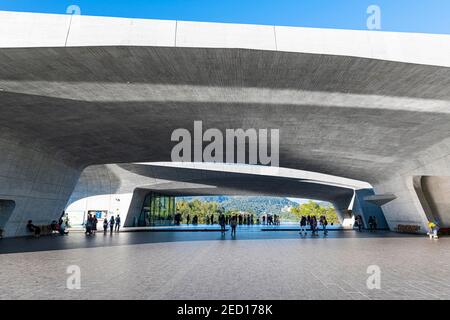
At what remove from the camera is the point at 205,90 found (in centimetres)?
1202

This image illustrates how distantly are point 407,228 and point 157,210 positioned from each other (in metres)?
29.7

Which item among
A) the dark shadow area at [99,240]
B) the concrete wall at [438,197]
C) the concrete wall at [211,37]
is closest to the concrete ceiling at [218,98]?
the concrete wall at [211,37]

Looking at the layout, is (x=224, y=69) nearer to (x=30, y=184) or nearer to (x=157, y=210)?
(x=30, y=184)

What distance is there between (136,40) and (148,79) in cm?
214

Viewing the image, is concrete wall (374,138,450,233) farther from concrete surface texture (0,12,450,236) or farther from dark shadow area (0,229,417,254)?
dark shadow area (0,229,417,254)

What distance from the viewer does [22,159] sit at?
17984mm

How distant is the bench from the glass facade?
2716 centimetres

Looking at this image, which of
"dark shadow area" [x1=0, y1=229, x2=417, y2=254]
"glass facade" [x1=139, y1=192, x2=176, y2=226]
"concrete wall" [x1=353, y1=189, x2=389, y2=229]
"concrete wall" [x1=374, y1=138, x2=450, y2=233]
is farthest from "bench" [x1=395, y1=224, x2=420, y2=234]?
"glass facade" [x1=139, y1=192, x2=176, y2=226]

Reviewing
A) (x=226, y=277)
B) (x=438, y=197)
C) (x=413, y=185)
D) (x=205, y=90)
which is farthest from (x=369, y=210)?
(x=226, y=277)

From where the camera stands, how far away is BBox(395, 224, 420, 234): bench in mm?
22553

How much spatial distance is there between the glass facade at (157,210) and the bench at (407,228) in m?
27.2

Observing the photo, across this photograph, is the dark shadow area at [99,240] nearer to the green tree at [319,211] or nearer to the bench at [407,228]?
the bench at [407,228]

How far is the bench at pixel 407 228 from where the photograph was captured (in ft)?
74.0
